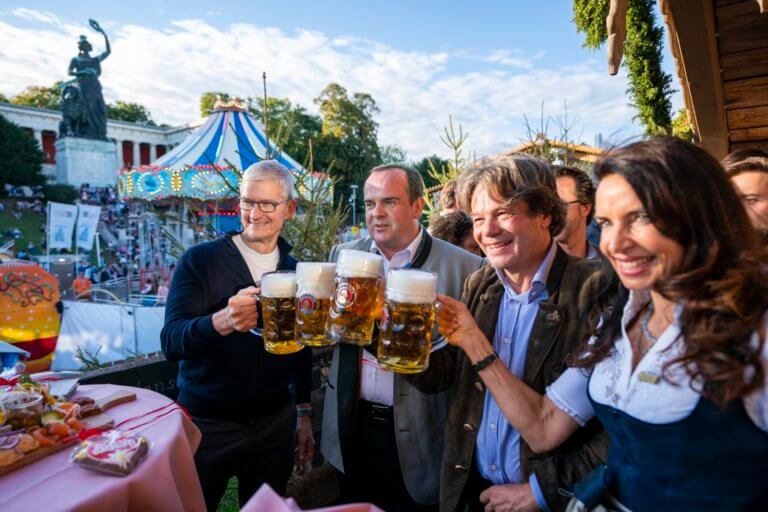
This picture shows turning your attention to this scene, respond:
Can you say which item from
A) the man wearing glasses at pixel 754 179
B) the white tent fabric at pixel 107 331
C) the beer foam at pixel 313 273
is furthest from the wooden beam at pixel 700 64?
the white tent fabric at pixel 107 331

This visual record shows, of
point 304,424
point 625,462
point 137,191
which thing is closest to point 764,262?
point 625,462

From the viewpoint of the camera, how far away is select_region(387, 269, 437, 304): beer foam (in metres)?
1.19

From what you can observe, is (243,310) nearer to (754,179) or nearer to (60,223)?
(754,179)

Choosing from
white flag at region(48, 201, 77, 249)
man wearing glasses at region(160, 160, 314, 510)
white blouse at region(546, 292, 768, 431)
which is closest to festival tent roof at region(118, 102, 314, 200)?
white flag at region(48, 201, 77, 249)

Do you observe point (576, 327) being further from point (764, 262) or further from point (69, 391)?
point (69, 391)

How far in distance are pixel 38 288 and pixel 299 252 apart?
3.82 m

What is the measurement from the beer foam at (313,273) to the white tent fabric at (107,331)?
5.19m

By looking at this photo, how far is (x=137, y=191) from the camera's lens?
10.7 m

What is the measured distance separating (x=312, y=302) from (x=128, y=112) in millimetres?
61254

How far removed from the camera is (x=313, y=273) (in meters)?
1.34

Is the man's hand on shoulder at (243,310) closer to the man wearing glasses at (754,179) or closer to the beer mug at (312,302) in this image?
the beer mug at (312,302)

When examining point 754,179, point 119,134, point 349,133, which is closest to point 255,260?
point 754,179

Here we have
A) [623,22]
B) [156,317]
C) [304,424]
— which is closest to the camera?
[623,22]

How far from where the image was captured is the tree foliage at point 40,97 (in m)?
45.3
